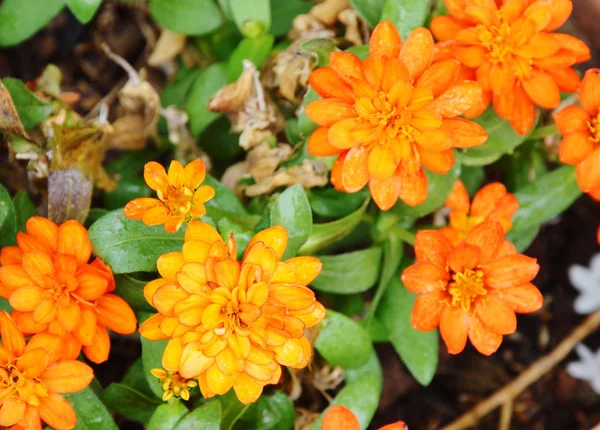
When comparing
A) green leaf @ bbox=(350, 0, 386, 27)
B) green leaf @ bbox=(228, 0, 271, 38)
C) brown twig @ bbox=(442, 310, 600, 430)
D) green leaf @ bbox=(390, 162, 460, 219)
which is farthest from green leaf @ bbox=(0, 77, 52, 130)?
brown twig @ bbox=(442, 310, 600, 430)

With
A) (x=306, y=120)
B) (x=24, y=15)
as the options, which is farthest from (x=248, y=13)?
A: (x=24, y=15)

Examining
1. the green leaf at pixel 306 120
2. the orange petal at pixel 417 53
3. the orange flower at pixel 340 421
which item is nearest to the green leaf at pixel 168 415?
the orange flower at pixel 340 421

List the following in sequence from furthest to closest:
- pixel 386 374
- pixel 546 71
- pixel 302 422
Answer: pixel 386 374 < pixel 302 422 < pixel 546 71

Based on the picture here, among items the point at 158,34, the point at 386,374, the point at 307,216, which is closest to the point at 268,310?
the point at 307,216

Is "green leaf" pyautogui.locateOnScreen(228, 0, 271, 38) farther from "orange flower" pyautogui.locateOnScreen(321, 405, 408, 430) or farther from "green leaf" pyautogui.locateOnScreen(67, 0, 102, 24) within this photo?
"orange flower" pyautogui.locateOnScreen(321, 405, 408, 430)

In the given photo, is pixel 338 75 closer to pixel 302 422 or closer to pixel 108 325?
pixel 108 325

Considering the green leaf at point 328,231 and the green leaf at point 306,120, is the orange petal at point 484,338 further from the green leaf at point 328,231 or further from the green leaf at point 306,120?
the green leaf at point 306,120

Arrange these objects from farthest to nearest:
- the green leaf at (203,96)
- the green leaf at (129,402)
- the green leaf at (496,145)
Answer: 1. the green leaf at (203,96)
2. the green leaf at (496,145)
3. the green leaf at (129,402)
